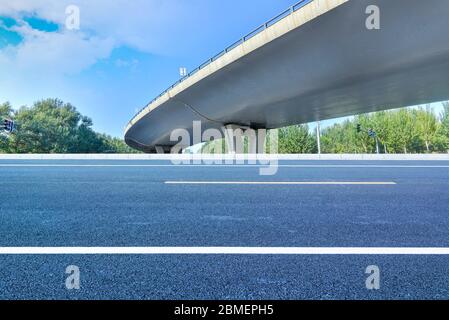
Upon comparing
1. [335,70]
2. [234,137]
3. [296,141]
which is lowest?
[234,137]

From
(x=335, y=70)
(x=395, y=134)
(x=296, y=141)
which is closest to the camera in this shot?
(x=335, y=70)

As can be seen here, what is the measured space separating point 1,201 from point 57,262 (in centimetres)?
283

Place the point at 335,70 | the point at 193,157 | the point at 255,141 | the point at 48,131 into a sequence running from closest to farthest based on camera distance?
the point at 193,157
the point at 335,70
the point at 255,141
the point at 48,131

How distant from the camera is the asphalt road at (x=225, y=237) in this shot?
67.3 inches

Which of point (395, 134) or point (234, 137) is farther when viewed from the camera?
point (395, 134)

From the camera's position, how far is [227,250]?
7.32 feet

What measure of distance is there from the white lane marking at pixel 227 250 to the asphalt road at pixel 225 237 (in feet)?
0.22

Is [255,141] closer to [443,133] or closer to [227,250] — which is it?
[227,250]

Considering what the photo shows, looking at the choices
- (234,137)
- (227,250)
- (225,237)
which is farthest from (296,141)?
(227,250)

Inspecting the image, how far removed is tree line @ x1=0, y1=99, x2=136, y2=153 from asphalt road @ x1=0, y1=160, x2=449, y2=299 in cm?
4931

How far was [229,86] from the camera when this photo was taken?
803 inches

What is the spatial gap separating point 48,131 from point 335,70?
158 feet
